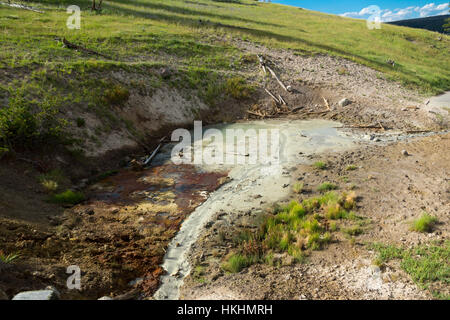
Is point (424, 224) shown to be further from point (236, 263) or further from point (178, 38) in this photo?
point (178, 38)

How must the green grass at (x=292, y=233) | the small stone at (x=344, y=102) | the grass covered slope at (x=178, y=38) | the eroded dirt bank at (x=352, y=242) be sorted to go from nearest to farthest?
1. the eroded dirt bank at (x=352, y=242)
2. the green grass at (x=292, y=233)
3. the grass covered slope at (x=178, y=38)
4. the small stone at (x=344, y=102)

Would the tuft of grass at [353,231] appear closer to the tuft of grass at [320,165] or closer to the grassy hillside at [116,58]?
the tuft of grass at [320,165]

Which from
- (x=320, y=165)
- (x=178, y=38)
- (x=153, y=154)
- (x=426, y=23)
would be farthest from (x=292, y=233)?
(x=426, y=23)

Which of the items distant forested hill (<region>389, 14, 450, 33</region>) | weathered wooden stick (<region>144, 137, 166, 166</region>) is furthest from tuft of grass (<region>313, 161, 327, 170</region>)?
distant forested hill (<region>389, 14, 450, 33</region>)

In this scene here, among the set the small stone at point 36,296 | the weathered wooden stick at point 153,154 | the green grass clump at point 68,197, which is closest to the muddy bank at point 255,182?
the small stone at point 36,296

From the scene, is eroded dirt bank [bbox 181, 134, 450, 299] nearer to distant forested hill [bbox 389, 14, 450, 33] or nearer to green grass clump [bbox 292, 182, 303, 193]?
green grass clump [bbox 292, 182, 303, 193]

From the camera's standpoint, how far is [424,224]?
28.9 ft

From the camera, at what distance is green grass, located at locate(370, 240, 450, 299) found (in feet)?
22.7

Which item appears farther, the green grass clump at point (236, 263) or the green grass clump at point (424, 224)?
the green grass clump at point (424, 224)

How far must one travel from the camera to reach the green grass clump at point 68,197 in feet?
36.3

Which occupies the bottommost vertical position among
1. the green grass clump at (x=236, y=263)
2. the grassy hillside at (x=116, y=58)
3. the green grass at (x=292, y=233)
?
the green grass clump at (x=236, y=263)

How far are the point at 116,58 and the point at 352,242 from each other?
19.5 metres

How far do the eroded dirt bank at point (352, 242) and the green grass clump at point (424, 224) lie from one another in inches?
6.0

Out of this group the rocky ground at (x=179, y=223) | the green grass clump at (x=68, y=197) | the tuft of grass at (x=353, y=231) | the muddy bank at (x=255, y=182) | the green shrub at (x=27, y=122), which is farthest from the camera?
the green shrub at (x=27, y=122)
